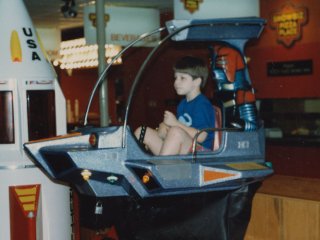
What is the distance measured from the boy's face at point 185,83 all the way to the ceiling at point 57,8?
204 inches

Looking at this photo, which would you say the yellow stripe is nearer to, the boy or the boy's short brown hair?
the boy

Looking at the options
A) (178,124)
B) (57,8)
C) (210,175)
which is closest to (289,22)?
(57,8)

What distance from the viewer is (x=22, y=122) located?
427cm

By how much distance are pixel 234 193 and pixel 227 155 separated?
205mm

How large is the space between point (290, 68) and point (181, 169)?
20.2 ft

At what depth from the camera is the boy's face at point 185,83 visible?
3725 millimetres

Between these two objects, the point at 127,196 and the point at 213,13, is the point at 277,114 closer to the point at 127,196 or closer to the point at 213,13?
the point at 213,13

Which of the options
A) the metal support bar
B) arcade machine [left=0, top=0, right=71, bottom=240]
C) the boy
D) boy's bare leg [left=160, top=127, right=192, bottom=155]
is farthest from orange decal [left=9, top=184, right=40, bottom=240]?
the metal support bar

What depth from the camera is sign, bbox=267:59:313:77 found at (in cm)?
870

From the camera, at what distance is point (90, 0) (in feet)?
30.3

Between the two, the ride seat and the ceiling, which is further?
the ceiling

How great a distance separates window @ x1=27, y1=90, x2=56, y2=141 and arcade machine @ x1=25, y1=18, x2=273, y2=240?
1054 mm

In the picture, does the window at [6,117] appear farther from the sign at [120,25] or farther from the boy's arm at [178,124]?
the sign at [120,25]

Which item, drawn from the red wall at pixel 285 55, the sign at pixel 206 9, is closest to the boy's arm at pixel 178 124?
the sign at pixel 206 9
